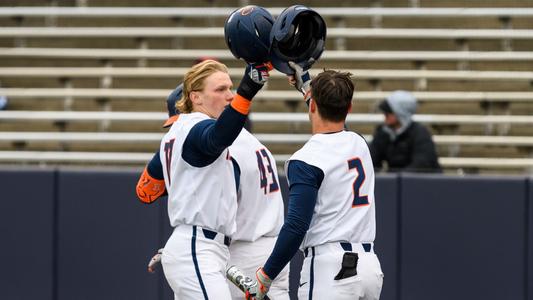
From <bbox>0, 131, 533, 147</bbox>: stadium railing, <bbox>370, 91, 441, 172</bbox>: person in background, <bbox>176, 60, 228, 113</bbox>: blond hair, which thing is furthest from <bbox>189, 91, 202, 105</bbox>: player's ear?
<bbox>0, 131, 533, 147</bbox>: stadium railing

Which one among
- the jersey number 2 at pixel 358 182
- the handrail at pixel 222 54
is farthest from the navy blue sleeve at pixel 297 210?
the handrail at pixel 222 54

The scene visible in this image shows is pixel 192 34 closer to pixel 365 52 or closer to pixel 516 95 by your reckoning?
pixel 365 52

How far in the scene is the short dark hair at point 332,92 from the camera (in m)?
4.24

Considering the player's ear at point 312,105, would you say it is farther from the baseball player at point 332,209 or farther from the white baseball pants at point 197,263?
the white baseball pants at point 197,263

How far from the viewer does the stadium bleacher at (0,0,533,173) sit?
30.3 feet

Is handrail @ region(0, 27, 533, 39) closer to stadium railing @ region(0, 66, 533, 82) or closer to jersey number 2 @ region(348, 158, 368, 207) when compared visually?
stadium railing @ region(0, 66, 533, 82)

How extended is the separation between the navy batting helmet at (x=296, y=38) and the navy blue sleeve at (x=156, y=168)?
0.88 m

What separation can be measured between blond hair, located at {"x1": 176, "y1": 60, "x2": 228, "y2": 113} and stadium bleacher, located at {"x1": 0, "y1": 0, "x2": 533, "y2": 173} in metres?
4.17

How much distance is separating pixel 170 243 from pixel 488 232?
117 inches

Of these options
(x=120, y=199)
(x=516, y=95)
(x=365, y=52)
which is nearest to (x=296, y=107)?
(x=365, y=52)

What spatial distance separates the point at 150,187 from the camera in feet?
16.6

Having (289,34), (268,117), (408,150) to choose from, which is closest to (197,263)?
(289,34)

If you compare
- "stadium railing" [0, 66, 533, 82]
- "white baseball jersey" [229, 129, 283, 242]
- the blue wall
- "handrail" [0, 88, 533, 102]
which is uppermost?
"stadium railing" [0, 66, 533, 82]

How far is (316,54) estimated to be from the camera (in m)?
4.45
